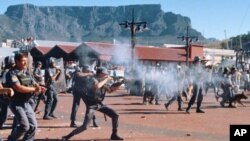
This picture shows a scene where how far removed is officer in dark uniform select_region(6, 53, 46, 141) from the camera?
8.54 metres

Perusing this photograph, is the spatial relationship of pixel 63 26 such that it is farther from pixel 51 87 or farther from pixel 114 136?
pixel 114 136

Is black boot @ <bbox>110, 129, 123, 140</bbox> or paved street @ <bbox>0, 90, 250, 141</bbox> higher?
black boot @ <bbox>110, 129, 123, 140</bbox>

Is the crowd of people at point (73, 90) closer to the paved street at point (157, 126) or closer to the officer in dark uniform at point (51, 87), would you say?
the officer in dark uniform at point (51, 87)

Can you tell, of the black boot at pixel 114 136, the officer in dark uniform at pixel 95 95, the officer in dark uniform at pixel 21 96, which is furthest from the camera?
the black boot at pixel 114 136

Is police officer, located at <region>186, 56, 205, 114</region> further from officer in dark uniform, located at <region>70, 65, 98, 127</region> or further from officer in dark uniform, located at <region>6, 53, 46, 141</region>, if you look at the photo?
officer in dark uniform, located at <region>6, 53, 46, 141</region>

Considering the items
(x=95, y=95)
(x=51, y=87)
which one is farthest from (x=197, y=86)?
(x=95, y=95)

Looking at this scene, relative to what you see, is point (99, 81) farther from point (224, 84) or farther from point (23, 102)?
point (224, 84)

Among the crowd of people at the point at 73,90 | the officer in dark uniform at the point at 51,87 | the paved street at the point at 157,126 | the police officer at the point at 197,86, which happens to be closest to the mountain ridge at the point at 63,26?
the crowd of people at the point at 73,90

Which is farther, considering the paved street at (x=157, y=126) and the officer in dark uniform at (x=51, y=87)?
the officer in dark uniform at (x=51, y=87)

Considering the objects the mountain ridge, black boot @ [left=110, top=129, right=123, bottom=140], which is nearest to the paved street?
black boot @ [left=110, top=129, right=123, bottom=140]

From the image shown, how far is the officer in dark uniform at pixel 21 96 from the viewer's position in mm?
8539

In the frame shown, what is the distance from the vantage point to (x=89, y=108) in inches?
400

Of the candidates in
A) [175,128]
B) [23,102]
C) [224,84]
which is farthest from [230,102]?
[23,102]

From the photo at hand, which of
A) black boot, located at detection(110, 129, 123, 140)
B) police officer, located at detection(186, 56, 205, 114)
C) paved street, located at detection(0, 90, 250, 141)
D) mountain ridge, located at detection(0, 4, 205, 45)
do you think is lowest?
paved street, located at detection(0, 90, 250, 141)
